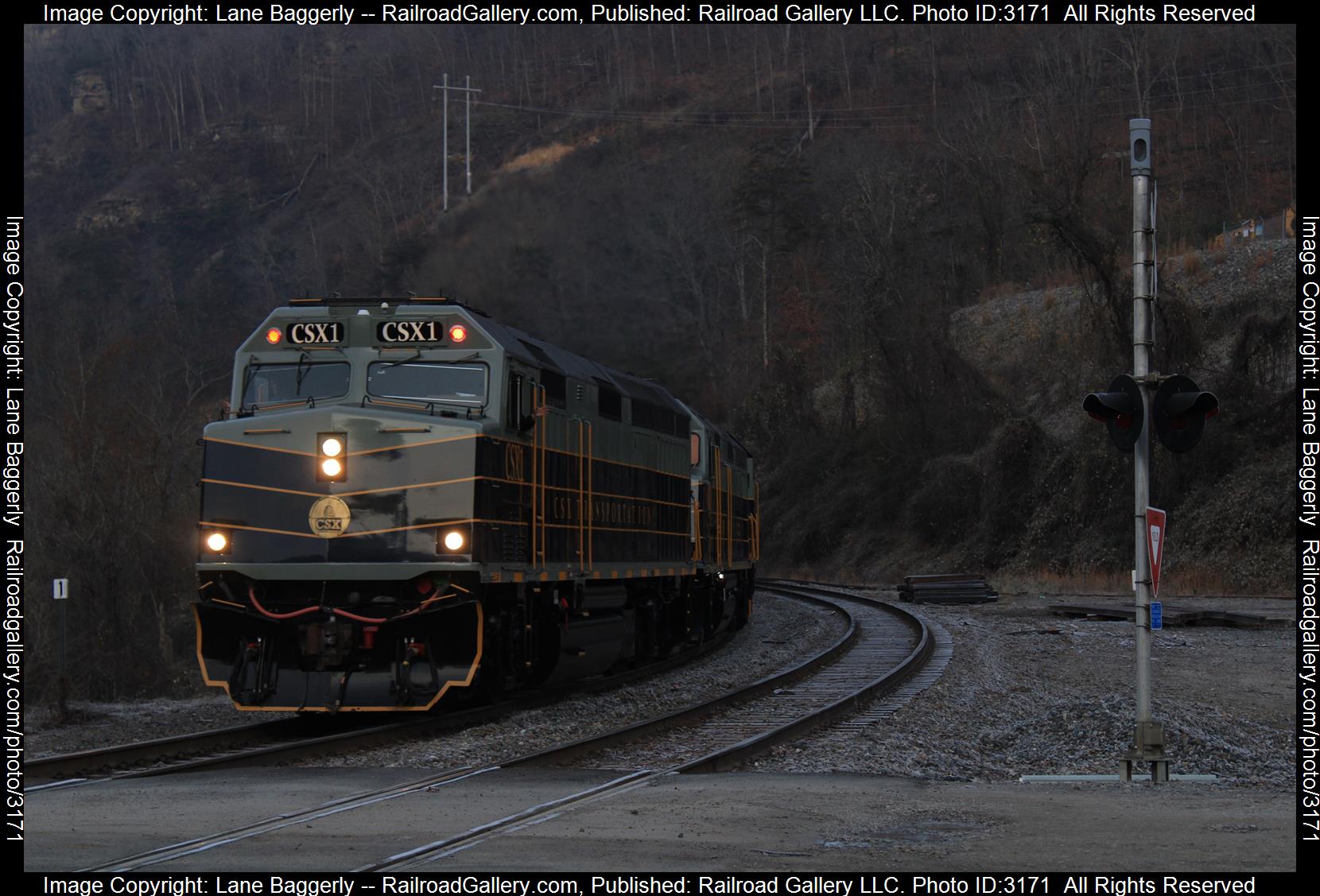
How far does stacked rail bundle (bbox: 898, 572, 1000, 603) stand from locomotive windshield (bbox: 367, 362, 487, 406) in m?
26.6

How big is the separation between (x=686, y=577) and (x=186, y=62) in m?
116

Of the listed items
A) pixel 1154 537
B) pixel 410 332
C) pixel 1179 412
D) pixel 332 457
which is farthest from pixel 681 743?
pixel 1179 412

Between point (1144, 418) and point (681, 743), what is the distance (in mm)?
5312

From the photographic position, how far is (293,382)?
14562 mm

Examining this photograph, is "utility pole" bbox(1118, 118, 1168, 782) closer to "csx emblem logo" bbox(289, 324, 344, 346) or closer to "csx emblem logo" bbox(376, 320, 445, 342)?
"csx emblem logo" bbox(376, 320, 445, 342)

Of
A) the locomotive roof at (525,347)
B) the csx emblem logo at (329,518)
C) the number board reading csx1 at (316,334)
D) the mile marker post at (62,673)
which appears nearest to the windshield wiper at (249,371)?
the number board reading csx1 at (316,334)

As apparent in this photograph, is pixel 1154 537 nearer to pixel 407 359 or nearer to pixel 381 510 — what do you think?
pixel 381 510

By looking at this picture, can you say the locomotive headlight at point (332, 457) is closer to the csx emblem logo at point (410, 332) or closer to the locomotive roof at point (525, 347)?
the csx emblem logo at point (410, 332)

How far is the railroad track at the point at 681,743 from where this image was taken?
7.77 metres

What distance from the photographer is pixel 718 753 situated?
11.4 meters

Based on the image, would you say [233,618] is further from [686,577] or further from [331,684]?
[686,577]

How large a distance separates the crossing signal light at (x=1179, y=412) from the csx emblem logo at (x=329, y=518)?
7.75 meters

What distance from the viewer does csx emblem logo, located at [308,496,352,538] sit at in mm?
13711
